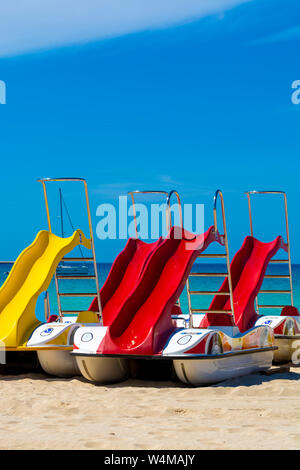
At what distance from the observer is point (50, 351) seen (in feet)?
27.7

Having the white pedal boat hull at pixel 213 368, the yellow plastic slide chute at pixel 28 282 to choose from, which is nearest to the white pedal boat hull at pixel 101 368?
the white pedal boat hull at pixel 213 368

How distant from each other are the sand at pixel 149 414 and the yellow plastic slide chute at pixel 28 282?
0.61 m

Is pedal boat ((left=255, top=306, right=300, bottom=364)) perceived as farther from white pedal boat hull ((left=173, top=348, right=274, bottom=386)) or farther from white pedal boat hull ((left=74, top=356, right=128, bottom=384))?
white pedal boat hull ((left=74, top=356, right=128, bottom=384))

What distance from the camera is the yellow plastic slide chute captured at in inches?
336

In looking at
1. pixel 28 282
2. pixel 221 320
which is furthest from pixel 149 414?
pixel 28 282

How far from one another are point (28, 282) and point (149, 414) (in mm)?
3617

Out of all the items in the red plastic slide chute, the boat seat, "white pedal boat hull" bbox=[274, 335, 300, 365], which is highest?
the red plastic slide chute

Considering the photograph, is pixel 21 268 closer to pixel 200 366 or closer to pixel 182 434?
pixel 200 366

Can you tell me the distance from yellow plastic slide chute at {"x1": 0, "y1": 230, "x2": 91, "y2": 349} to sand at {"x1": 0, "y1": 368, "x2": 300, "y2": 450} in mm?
613

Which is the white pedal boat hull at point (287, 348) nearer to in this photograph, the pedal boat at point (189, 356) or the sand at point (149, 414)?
the sand at point (149, 414)

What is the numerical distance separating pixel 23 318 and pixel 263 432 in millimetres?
4260

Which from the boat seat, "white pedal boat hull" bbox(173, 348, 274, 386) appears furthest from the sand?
the boat seat

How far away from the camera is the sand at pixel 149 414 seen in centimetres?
476

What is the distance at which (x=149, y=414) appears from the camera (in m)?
6.12
